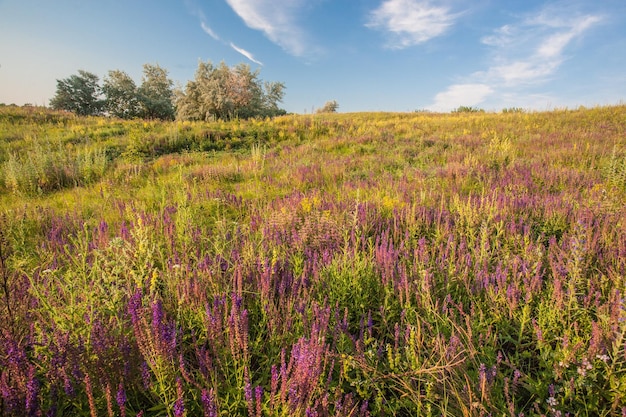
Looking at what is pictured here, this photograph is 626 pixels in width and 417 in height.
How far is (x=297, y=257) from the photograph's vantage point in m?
2.84

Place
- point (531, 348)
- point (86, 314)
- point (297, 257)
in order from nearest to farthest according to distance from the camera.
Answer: point (86, 314) < point (531, 348) < point (297, 257)

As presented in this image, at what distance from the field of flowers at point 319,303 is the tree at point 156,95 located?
24.6 meters

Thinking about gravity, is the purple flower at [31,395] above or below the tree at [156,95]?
below

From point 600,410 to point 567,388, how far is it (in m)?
0.27

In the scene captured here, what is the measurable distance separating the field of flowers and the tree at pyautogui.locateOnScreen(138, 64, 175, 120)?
24580 millimetres

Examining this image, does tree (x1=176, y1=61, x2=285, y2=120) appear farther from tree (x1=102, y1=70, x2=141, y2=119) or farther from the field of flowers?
the field of flowers

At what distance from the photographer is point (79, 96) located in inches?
1355

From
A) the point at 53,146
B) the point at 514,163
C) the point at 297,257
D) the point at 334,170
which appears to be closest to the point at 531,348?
the point at 297,257

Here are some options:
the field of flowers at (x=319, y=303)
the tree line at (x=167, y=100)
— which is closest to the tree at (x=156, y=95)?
the tree line at (x=167, y=100)

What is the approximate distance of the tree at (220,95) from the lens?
26844 mm

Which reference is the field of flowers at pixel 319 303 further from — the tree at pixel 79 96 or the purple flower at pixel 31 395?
the tree at pixel 79 96

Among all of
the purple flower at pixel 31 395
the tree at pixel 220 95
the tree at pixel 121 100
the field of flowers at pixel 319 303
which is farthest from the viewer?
the tree at pixel 121 100

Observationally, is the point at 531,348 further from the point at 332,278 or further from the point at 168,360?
the point at 168,360

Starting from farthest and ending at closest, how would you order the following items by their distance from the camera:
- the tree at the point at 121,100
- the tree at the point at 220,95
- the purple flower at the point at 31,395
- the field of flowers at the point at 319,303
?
the tree at the point at 121,100 → the tree at the point at 220,95 → the field of flowers at the point at 319,303 → the purple flower at the point at 31,395
